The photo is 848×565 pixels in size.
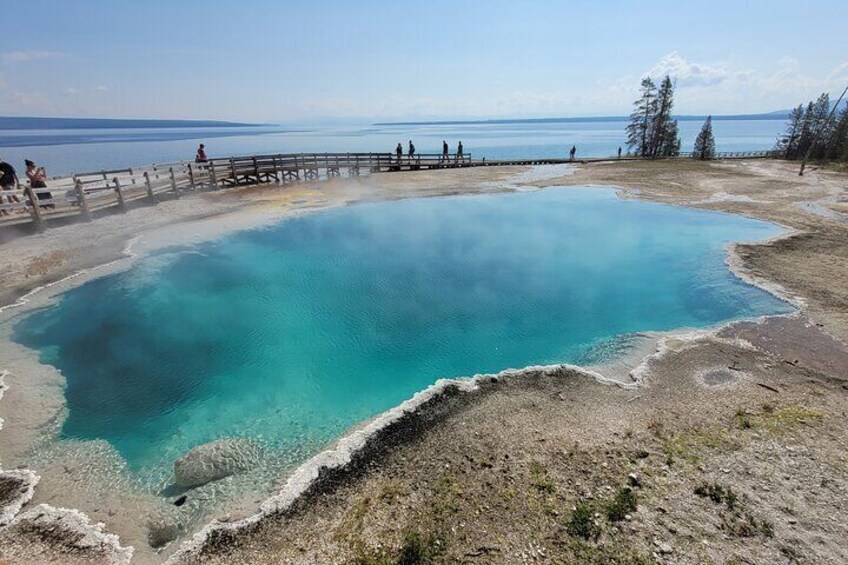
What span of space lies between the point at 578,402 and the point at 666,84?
67622 mm

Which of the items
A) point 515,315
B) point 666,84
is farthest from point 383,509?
point 666,84

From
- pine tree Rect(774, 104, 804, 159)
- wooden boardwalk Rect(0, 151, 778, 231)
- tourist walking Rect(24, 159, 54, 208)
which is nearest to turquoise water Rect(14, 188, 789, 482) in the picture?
wooden boardwalk Rect(0, 151, 778, 231)

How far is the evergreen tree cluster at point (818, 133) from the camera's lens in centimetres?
5184

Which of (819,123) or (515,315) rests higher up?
(819,123)

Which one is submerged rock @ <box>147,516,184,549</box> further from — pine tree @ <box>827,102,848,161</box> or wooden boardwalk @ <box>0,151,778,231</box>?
pine tree @ <box>827,102,848,161</box>

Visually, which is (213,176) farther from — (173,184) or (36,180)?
(36,180)

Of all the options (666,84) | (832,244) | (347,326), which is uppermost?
(666,84)

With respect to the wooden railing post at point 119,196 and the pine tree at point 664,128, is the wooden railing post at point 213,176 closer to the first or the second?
the wooden railing post at point 119,196

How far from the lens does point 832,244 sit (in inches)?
696

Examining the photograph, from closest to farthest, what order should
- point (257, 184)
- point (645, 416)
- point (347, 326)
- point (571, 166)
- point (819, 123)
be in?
point (645, 416) < point (347, 326) < point (257, 184) < point (571, 166) < point (819, 123)

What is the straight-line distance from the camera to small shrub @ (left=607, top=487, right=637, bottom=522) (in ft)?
19.0

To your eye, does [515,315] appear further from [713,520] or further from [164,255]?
[164,255]

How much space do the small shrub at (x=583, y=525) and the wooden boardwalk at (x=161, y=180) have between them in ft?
75.8

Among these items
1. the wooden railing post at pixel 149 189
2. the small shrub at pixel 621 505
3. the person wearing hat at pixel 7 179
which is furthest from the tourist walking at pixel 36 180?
the small shrub at pixel 621 505
